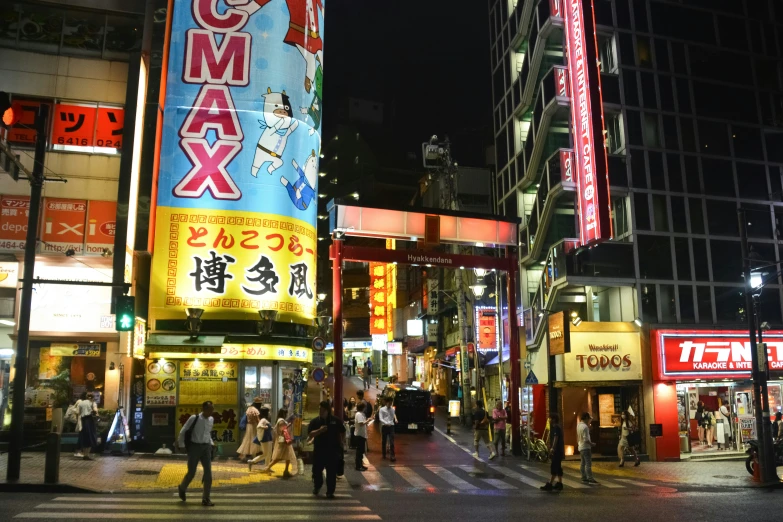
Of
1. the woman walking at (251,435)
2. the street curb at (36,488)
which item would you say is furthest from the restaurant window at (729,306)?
the street curb at (36,488)

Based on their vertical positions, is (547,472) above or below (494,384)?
below

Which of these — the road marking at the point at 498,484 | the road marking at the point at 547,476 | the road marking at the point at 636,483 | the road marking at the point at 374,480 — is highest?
the road marking at the point at 374,480

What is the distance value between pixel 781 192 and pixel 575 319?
12456mm

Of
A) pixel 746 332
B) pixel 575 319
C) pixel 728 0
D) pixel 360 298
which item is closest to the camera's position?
pixel 575 319

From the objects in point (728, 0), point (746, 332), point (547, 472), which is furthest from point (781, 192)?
point (547, 472)

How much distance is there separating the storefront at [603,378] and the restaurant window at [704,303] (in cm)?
328

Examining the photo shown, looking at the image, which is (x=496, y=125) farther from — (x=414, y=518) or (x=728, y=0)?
(x=414, y=518)

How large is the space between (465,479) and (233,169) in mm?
13710

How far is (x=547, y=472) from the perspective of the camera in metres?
19.9

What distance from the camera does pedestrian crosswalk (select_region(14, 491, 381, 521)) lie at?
1108 cm

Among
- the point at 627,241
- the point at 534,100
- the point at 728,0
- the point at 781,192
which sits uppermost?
the point at 728,0

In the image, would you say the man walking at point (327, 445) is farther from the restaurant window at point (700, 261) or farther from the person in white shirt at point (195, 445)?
the restaurant window at point (700, 261)

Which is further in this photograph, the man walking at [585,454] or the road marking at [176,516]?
the man walking at [585,454]

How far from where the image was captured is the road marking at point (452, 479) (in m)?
16.3
